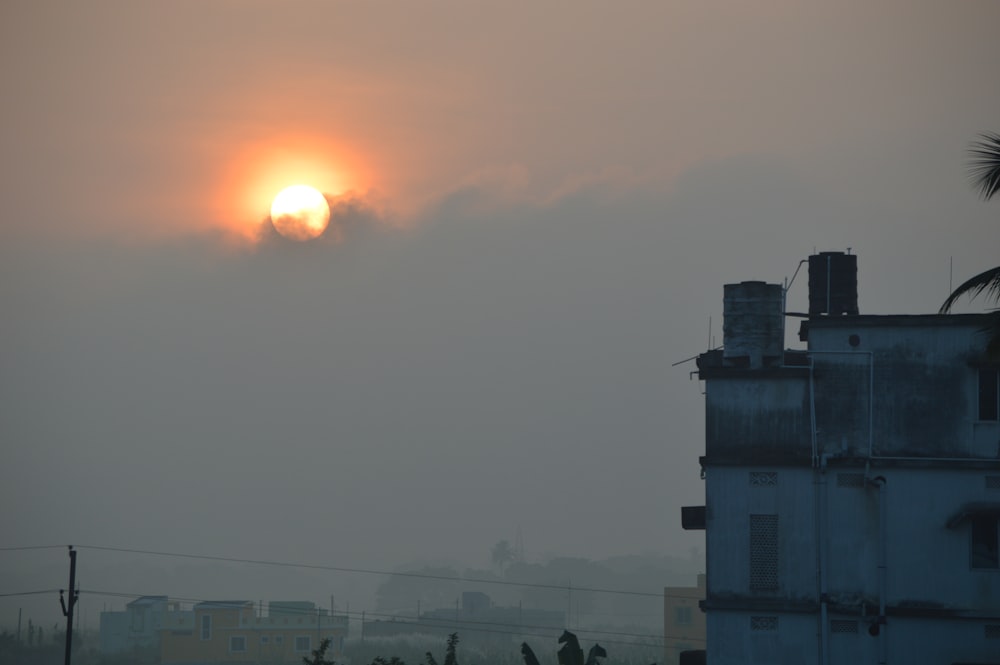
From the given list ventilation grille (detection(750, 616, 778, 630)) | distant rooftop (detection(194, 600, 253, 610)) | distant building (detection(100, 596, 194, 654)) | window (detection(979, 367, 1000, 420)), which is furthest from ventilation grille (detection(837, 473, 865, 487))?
distant building (detection(100, 596, 194, 654))

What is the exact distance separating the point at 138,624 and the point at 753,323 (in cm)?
12230

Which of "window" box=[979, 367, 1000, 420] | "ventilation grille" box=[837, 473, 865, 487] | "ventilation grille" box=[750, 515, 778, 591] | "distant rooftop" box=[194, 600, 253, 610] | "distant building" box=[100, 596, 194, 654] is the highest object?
"window" box=[979, 367, 1000, 420]

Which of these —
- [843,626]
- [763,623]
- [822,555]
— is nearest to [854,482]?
[822,555]

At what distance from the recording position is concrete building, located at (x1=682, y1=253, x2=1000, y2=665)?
3925 centimetres

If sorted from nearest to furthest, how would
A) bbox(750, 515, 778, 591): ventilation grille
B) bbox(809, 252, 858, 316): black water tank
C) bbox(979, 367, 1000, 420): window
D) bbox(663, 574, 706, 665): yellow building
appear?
bbox(750, 515, 778, 591): ventilation grille < bbox(979, 367, 1000, 420): window < bbox(809, 252, 858, 316): black water tank < bbox(663, 574, 706, 665): yellow building

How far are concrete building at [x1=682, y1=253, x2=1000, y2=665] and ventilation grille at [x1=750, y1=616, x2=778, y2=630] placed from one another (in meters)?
0.03

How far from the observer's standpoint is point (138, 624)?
147500 millimetres

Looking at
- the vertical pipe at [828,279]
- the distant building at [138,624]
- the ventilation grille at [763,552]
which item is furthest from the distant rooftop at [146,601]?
the vertical pipe at [828,279]

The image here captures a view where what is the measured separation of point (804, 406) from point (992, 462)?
595cm

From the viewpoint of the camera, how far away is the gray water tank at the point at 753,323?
134 ft

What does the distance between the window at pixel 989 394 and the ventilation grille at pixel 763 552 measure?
7365 mm

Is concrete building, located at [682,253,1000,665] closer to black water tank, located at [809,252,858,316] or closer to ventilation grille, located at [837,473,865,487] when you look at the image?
ventilation grille, located at [837,473,865,487]

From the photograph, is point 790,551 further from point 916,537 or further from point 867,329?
point 867,329

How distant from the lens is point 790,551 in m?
39.8
